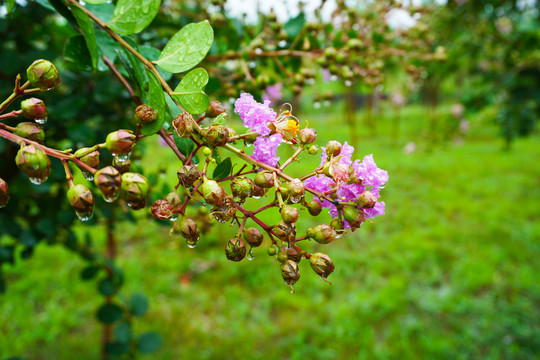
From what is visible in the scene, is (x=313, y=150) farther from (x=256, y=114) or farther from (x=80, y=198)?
(x=80, y=198)

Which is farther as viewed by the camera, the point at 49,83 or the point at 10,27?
the point at 10,27

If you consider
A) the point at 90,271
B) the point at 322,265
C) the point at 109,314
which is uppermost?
the point at 322,265

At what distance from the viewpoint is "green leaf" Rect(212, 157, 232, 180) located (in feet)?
1.90

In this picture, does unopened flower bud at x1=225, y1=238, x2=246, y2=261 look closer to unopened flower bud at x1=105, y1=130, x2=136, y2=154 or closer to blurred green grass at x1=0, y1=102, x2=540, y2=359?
unopened flower bud at x1=105, y1=130, x2=136, y2=154

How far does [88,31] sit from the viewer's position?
0.60 meters

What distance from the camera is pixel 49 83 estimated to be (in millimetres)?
508

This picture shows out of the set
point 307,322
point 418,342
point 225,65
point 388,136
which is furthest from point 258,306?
point 388,136

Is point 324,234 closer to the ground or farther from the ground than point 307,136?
closer to the ground

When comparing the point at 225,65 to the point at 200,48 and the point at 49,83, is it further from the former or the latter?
the point at 49,83

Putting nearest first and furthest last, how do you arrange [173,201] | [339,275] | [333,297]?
[173,201]
[333,297]
[339,275]

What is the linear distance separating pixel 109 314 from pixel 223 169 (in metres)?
1.33

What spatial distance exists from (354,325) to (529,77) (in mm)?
1954

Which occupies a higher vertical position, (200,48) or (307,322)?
(200,48)

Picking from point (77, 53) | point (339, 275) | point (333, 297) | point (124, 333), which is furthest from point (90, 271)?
point (339, 275)
